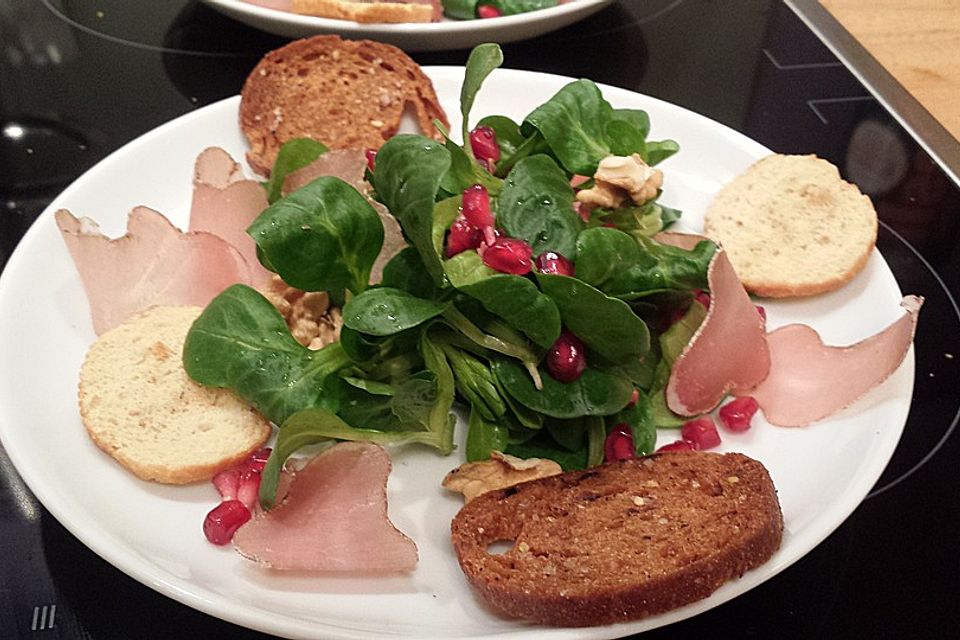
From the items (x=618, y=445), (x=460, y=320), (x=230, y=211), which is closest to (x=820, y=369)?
(x=618, y=445)

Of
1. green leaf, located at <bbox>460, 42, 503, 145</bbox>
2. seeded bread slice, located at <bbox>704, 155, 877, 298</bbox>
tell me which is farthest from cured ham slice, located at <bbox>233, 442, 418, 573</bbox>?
seeded bread slice, located at <bbox>704, 155, 877, 298</bbox>

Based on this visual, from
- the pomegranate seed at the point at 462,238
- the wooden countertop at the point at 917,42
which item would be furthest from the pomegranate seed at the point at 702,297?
the wooden countertop at the point at 917,42

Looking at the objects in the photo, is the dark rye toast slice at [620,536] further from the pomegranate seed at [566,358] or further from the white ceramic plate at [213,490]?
the pomegranate seed at [566,358]

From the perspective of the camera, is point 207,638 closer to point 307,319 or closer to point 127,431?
point 127,431

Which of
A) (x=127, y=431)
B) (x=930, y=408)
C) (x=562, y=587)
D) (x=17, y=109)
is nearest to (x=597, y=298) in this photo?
(x=562, y=587)

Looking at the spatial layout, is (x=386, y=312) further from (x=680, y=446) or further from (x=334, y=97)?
(x=334, y=97)

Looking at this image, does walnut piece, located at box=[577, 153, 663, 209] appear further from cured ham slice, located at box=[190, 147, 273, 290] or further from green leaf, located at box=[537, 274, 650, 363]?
cured ham slice, located at box=[190, 147, 273, 290]
